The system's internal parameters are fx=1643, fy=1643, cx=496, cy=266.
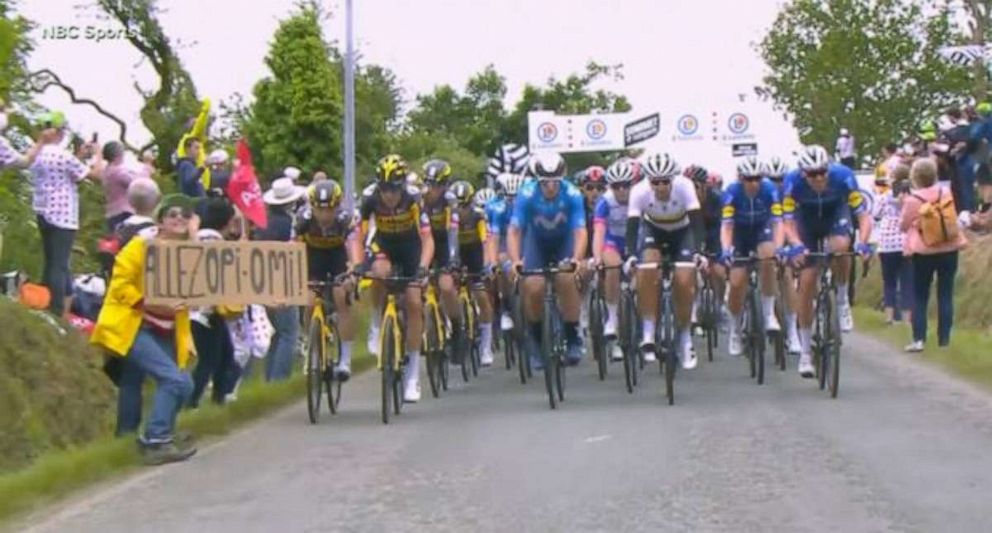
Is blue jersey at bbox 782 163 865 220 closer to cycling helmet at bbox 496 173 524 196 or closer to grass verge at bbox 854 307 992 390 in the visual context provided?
grass verge at bbox 854 307 992 390

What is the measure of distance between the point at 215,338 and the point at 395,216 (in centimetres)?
173

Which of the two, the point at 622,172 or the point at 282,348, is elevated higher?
the point at 622,172

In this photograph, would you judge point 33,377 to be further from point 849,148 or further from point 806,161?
point 849,148

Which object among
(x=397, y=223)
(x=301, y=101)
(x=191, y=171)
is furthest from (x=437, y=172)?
(x=301, y=101)

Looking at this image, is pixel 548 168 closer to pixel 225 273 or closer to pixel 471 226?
pixel 471 226

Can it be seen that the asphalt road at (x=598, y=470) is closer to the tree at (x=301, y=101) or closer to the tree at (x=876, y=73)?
the tree at (x=301, y=101)

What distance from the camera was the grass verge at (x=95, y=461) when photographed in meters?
9.03

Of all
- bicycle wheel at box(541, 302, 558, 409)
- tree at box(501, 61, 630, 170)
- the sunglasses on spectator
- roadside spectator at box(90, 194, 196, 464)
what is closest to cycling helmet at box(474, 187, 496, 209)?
bicycle wheel at box(541, 302, 558, 409)

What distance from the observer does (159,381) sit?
33.5 feet

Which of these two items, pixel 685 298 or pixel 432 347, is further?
pixel 432 347

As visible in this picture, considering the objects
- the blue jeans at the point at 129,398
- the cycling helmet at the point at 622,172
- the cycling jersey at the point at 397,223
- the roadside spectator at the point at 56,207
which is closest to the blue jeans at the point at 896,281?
the cycling helmet at the point at 622,172

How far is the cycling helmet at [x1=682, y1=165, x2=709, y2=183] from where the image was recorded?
16547mm

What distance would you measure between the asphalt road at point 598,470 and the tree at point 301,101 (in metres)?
28.8

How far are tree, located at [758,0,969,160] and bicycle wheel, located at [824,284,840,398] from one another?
4510 centimetres
